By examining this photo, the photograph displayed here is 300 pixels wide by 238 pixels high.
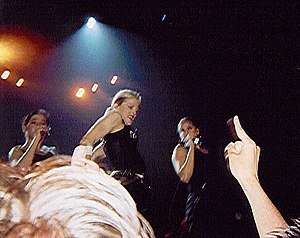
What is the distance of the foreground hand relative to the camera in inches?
52.7

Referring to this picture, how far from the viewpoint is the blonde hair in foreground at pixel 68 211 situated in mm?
852

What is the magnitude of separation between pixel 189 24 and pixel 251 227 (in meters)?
0.62

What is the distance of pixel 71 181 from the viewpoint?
0.92 metres

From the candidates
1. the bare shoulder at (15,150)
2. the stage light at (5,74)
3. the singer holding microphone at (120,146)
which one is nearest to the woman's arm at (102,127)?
the singer holding microphone at (120,146)

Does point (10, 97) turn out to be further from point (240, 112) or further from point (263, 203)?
point (263, 203)

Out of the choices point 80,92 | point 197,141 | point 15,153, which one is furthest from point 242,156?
point 15,153

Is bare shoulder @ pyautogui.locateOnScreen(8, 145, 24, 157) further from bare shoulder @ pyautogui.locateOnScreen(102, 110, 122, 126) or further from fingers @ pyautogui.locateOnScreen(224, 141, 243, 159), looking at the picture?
fingers @ pyautogui.locateOnScreen(224, 141, 243, 159)

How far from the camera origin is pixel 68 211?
2.83 feet

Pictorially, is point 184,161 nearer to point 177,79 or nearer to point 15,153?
point 177,79

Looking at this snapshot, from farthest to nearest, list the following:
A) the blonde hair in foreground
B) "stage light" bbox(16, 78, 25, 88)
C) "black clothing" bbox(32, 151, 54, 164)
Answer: "stage light" bbox(16, 78, 25, 88)
"black clothing" bbox(32, 151, 54, 164)
the blonde hair in foreground

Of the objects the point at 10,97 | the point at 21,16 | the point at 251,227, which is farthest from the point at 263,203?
the point at 21,16

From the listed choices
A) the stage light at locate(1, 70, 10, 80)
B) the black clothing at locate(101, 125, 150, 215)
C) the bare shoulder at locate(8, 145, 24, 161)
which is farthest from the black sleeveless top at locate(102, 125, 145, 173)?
the stage light at locate(1, 70, 10, 80)

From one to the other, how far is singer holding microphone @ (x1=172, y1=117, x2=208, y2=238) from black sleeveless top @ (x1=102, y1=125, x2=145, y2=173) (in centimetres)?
11

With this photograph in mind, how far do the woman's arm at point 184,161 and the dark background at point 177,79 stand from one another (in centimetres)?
2
